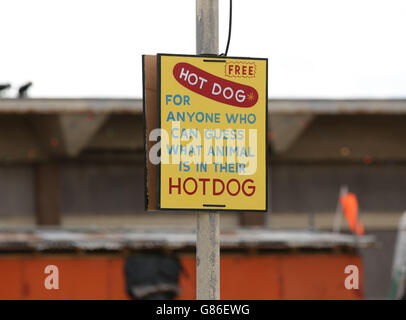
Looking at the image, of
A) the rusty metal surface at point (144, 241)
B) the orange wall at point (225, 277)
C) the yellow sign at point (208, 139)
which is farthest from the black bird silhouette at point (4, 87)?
the yellow sign at point (208, 139)

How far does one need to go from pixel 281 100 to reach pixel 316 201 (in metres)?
5.50

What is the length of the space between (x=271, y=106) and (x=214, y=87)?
1738 cm

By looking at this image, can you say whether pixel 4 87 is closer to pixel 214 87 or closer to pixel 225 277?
pixel 225 277

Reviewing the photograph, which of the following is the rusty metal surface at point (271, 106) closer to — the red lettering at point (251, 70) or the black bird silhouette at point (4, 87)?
the black bird silhouette at point (4, 87)

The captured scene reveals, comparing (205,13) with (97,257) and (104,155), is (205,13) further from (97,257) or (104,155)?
(104,155)

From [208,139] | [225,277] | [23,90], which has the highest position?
[23,90]

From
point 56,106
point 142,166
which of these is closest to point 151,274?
point 56,106

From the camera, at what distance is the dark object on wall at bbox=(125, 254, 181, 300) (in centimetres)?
1683

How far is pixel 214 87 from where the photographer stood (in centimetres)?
707

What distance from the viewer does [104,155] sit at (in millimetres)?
26672

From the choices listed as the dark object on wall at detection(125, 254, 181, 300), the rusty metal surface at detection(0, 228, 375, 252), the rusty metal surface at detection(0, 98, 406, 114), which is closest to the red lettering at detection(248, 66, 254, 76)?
the rusty metal surface at detection(0, 228, 375, 252)

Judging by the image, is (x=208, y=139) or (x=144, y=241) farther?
(x=144, y=241)

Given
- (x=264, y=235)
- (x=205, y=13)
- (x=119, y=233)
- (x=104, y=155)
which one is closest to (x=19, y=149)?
(x=104, y=155)

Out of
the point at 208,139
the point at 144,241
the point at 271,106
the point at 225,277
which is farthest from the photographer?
the point at 271,106
